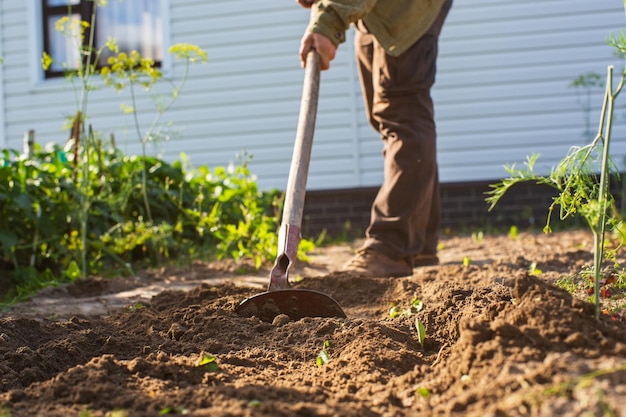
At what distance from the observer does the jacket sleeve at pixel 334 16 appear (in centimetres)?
350

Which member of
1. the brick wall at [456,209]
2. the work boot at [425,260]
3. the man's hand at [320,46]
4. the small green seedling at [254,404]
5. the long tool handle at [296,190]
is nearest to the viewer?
the small green seedling at [254,404]

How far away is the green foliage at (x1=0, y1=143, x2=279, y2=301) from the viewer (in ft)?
15.3

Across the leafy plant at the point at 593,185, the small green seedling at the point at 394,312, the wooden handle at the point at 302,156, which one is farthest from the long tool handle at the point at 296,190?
the leafy plant at the point at 593,185

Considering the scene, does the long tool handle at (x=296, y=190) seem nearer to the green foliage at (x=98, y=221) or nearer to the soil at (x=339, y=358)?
the soil at (x=339, y=358)

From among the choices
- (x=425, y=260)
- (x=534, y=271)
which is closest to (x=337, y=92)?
(x=425, y=260)

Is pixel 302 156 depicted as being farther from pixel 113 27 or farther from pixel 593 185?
pixel 113 27

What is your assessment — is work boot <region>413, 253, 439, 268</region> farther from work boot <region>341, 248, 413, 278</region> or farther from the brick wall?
the brick wall

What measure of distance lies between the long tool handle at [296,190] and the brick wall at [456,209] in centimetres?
456

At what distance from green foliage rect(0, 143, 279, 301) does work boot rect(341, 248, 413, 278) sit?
3.01 feet

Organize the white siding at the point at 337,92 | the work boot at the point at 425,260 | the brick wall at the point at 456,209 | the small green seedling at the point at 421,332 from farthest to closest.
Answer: the white siding at the point at 337,92 < the brick wall at the point at 456,209 < the work boot at the point at 425,260 < the small green seedling at the point at 421,332

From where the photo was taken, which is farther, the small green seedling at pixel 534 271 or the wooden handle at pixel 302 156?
the small green seedling at pixel 534 271

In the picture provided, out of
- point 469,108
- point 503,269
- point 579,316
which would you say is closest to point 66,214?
point 503,269

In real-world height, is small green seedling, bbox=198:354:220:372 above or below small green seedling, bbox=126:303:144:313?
above

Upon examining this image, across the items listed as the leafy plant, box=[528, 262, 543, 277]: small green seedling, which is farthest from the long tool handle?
box=[528, 262, 543, 277]: small green seedling
